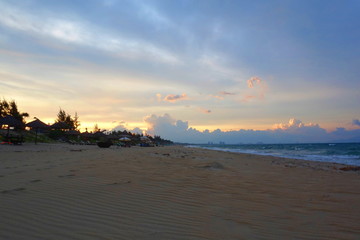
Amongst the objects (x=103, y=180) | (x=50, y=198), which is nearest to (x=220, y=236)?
(x=50, y=198)

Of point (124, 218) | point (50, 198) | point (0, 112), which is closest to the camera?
point (124, 218)

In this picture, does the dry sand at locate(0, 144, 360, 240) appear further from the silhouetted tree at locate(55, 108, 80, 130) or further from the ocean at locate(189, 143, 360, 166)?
the silhouetted tree at locate(55, 108, 80, 130)

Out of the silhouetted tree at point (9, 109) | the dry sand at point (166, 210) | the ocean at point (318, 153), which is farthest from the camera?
the silhouetted tree at point (9, 109)

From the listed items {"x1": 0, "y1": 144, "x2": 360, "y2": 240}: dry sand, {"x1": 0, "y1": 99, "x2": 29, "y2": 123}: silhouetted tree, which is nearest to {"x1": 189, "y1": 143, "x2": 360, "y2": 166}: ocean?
{"x1": 0, "y1": 144, "x2": 360, "y2": 240}: dry sand

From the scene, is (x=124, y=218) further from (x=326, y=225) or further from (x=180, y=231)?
(x=326, y=225)

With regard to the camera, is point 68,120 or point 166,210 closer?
point 166,210

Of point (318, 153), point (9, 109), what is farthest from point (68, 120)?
point (318, 153)

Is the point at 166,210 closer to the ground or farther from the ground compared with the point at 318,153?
farther from the ground

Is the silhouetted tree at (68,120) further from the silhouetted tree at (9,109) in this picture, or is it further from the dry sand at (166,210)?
the dry sand at (166,210)

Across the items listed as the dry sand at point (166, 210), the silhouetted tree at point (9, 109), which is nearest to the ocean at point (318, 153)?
the dry sand at point (166, 210)

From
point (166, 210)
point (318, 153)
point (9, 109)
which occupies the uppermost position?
point (9, 109)

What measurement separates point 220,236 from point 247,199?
1.69 m

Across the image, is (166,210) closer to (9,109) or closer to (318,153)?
(318,153)

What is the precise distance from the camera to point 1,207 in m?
3.00
